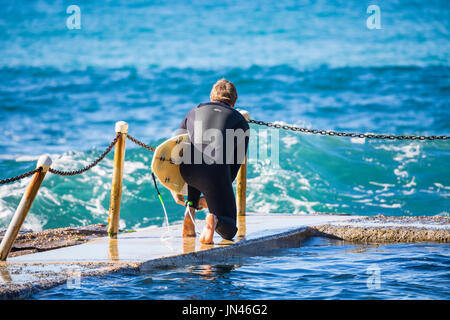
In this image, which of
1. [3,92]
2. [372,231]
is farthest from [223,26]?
[372,231]

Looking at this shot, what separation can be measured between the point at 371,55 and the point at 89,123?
1517 centimetres

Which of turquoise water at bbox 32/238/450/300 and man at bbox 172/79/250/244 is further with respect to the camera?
man at bbox 172/79/250/244

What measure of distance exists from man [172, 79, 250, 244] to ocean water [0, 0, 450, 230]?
6.83m

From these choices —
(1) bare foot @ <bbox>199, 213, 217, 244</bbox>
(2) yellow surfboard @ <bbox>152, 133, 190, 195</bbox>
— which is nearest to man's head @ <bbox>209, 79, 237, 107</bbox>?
(2) yellow surfboard @ <bbox>152, 133, 190, 195</bbox>

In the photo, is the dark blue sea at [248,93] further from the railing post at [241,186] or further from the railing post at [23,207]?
the railing post at [23,207]

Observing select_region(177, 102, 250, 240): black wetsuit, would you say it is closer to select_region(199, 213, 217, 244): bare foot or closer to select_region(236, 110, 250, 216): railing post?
select_region(199, 213, 217, 244): bare foot

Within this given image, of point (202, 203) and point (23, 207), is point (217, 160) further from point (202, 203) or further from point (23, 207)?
point (23, 207)

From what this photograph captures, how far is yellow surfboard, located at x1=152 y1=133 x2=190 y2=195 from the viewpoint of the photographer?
645cm

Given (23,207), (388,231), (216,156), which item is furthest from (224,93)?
(388,231)

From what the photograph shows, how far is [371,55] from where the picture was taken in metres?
33.8

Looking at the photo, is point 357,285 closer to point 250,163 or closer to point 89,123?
point 250,163

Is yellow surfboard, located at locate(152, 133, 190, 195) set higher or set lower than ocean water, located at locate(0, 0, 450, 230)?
lower

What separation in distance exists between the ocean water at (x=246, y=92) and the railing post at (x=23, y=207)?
22.1ft
